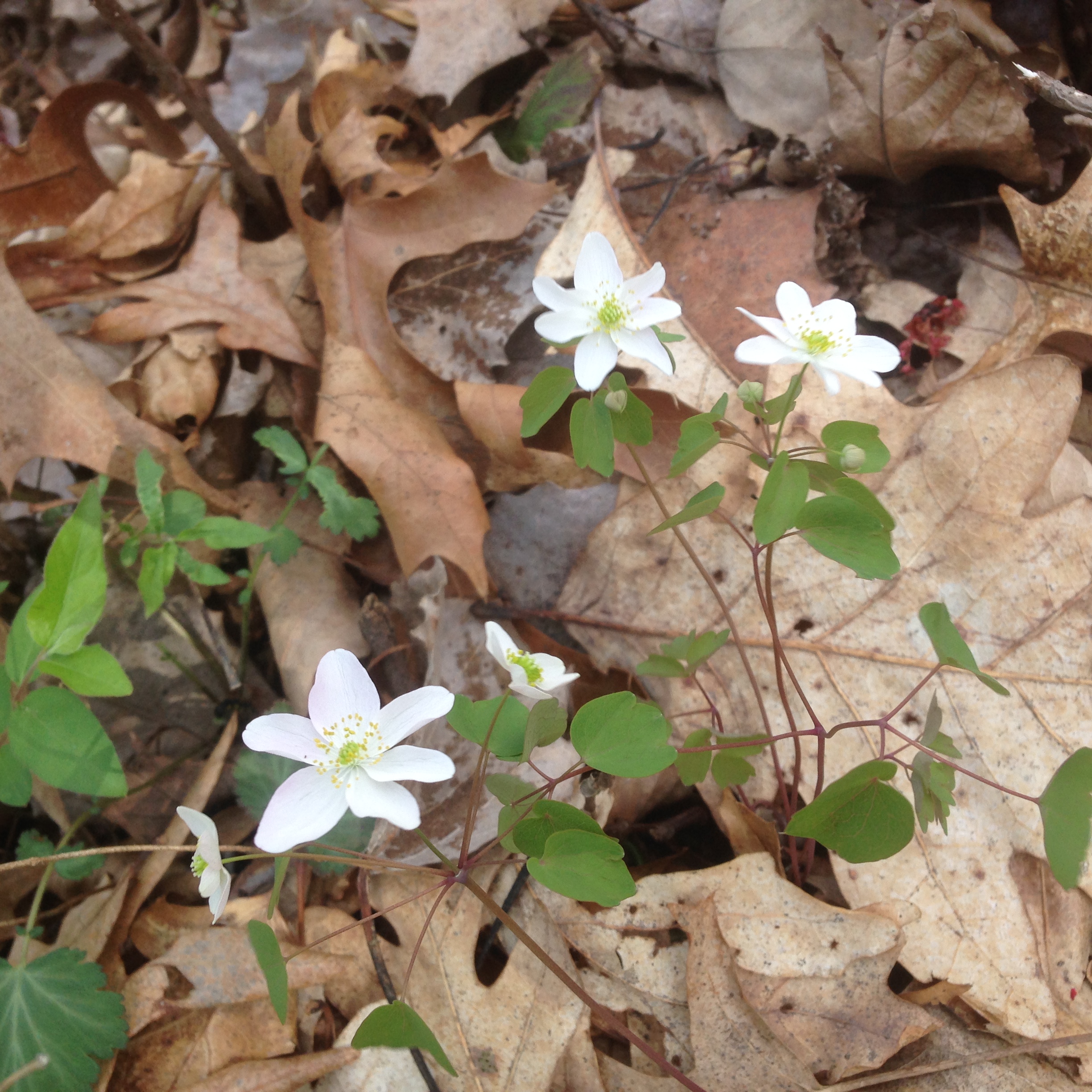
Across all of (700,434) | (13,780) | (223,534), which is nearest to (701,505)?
(700,434)

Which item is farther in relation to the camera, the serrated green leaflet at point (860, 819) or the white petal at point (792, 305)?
the white petal at point (792, 305)

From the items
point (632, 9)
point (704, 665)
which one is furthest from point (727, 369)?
point (632, 9)

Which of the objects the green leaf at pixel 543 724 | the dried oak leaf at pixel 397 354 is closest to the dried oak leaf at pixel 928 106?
the dried oak leaf at pixel 397 354

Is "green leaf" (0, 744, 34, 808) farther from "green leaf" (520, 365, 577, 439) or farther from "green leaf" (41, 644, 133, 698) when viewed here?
"green leaf" (520, 365, 577, 439)

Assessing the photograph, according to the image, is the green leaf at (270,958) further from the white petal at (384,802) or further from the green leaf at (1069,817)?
the green leaf at (1069,817)

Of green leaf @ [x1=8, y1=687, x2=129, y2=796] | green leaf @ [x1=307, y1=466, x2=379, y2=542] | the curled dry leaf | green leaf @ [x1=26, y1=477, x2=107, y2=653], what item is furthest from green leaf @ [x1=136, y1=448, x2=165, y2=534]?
the curled dry leaf

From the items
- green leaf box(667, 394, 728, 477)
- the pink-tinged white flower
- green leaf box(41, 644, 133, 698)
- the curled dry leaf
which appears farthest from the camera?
the curled dry leaf
